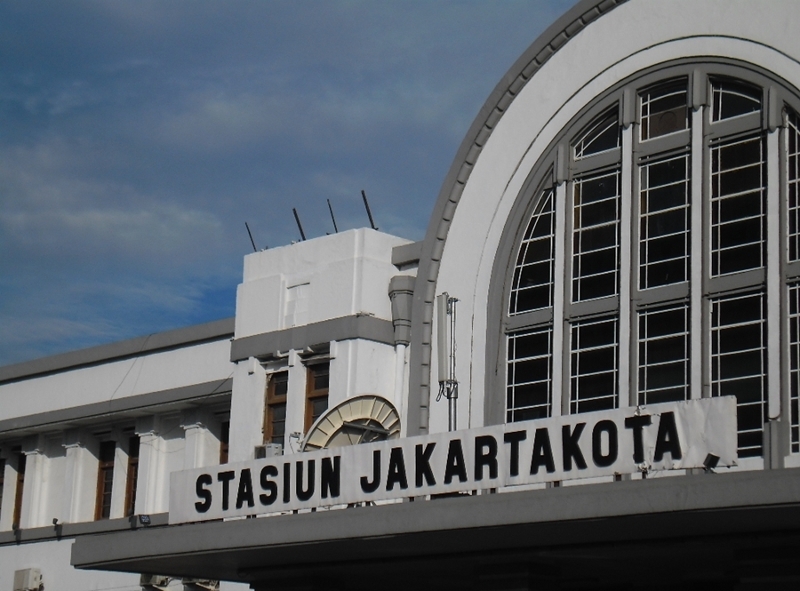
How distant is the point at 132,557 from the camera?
2073 cm

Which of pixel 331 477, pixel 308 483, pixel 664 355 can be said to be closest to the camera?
pixel 331 477

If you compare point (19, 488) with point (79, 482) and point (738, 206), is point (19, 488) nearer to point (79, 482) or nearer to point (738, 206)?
point (79, 482)

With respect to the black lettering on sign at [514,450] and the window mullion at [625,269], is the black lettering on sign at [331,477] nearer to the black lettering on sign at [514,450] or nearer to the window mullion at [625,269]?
the black lettering on sign at [514,450]

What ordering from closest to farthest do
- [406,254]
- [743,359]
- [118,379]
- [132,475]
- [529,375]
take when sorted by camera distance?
[743,359] → [529,375] → [406,254] → [132,475] → [118,379]

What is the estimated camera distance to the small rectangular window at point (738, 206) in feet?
65.6

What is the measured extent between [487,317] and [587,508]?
7142 mm

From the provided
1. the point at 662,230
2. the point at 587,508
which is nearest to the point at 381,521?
the point at 587,508

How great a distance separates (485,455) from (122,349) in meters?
14.8

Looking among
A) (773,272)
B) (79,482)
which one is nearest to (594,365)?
(773,272)

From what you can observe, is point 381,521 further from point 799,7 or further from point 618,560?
point 799,7

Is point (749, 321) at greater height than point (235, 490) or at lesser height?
greater

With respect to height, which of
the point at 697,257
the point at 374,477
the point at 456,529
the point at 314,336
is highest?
the point at 697,257

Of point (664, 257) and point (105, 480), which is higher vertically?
point (664, 257)

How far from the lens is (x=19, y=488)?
32.7 meters
